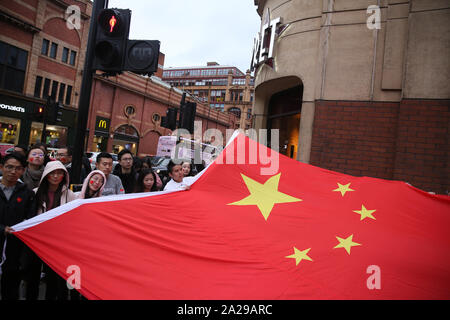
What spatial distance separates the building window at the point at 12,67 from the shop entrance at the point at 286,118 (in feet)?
69.5

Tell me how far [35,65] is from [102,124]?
783 centimetres

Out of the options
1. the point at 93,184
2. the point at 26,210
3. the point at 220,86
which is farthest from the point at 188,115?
the point at 220,86

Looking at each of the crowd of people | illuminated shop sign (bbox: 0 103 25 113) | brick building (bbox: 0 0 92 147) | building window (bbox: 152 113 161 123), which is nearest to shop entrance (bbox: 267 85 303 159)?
the crowd of people

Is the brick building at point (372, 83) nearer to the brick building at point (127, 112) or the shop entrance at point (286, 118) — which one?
the shop entrance at point (286, 118)

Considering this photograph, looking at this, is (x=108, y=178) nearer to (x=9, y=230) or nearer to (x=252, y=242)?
(x=9, y=230)

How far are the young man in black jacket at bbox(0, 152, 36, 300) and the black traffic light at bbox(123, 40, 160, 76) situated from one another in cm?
175

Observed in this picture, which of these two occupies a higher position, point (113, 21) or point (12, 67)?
point (12, 67)

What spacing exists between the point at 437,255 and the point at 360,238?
2.25 ft

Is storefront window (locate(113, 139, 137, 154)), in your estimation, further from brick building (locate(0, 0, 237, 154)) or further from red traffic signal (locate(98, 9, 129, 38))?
red traffic signal (locate(98, 9, 129, 38))

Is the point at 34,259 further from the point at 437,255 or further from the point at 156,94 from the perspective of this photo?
the point at 156,94

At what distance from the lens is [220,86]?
74062 millimetres

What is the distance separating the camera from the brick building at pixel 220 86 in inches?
2630

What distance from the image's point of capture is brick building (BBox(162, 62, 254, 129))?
219 ft

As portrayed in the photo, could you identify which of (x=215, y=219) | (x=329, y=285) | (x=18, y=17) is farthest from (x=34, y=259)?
(x=18, y=17)
